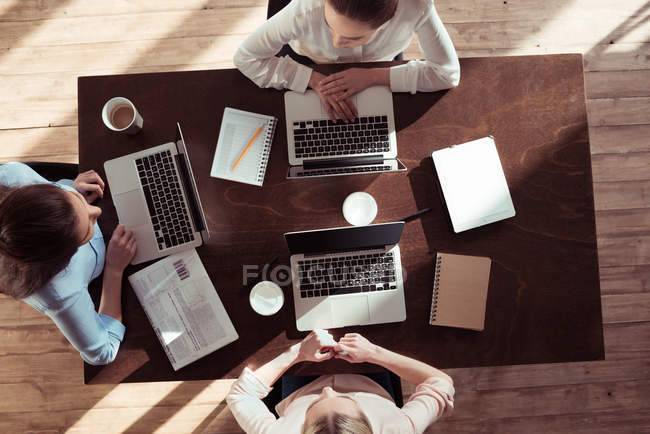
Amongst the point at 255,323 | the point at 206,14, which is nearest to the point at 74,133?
the point at 206,14

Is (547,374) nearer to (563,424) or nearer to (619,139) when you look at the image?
(563,424)

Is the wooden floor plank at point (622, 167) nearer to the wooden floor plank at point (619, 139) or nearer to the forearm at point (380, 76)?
the wooden floor plank at point (619, 139)

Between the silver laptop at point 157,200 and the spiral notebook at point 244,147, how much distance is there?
11cm

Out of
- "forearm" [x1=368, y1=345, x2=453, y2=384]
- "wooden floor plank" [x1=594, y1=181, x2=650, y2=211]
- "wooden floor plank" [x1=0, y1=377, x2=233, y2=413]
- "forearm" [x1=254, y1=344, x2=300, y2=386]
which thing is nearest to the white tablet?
"forearm" [x1=368, y1=345, x2=453, y2=384]

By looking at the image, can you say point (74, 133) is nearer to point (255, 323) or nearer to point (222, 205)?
point (222, 205)

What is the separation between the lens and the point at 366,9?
43.9 inches

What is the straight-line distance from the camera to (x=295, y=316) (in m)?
1.34

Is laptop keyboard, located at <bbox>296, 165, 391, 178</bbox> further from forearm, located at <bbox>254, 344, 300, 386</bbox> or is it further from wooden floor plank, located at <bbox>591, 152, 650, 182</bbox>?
wooden floor plank, located at <bbox>591, 152, 650, 182</bbox>

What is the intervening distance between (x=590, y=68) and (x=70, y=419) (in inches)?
124

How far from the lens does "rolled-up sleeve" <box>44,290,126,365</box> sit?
1.20 m

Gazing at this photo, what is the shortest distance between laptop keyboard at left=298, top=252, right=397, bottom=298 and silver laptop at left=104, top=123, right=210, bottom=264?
1.10 feet

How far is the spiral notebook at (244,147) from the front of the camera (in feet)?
4.51

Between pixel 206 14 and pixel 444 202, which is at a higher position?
pixel 206 14

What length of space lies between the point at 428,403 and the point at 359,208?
2.03 feet
